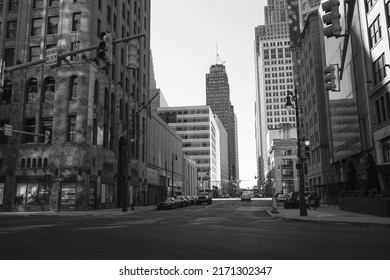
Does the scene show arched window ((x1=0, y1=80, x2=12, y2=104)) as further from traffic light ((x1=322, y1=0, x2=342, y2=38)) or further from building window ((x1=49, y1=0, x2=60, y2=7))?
traffic light ((x1=322, y1=0, x2=342, y2=38))

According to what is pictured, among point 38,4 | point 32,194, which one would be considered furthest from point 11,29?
point 32,194

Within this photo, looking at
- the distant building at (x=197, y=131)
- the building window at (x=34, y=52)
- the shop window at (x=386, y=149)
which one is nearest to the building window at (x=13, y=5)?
the building window at (x=34, y=52)

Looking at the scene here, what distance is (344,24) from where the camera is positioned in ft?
140

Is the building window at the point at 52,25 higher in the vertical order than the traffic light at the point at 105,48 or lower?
higher

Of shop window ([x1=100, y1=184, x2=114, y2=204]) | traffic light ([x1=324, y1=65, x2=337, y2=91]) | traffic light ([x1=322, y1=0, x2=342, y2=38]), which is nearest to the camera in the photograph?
traffic light ([x1=322, y1=0, x2=342, y2=38])

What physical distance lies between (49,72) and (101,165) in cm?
1234

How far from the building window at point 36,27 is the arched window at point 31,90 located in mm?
6078

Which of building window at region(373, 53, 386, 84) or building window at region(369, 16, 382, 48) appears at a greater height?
building window at region(369, 16, 382, 48)

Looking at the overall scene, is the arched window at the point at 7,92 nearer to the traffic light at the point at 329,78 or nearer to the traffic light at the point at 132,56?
the traffic light at the point at 132,56

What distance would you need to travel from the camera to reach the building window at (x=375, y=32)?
110ft

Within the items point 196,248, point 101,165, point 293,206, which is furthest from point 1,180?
point 196,248

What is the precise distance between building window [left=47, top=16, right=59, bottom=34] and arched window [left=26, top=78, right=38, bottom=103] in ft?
20.7

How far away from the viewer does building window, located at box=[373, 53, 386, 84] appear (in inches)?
1278

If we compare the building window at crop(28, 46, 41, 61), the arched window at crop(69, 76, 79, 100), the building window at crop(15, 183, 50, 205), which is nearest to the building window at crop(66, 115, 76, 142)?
the arched window at crop(69, 76, 79, 100)
